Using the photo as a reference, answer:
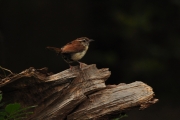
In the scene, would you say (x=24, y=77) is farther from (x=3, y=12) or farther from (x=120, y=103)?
(x=3, y=12)

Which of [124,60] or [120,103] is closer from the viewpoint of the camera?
[120,103]

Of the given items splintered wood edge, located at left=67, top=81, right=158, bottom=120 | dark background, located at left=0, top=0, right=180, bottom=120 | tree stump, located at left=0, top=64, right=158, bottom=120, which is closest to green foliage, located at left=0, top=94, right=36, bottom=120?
tree stump, located at left=0, top=64, right=158, bottom=120

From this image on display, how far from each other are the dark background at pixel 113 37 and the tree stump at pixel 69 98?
4.19 meters

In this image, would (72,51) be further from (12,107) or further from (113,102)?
(12,107)

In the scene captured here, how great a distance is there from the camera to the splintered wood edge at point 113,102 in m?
3.68

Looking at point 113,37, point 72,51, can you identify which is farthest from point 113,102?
point 113,37

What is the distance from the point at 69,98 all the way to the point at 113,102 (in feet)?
0.95

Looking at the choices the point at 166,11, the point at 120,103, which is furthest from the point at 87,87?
the point at 166,11

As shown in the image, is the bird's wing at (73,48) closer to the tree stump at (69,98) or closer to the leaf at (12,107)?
the tree stump at (69,98)

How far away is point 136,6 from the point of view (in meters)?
8.11

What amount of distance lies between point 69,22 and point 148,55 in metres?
1.25

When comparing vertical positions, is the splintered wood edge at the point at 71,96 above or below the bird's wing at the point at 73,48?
below

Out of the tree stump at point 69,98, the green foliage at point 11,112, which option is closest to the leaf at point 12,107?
the green foliage at point 11,112

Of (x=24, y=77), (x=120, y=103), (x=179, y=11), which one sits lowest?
(x=120, y=103)
